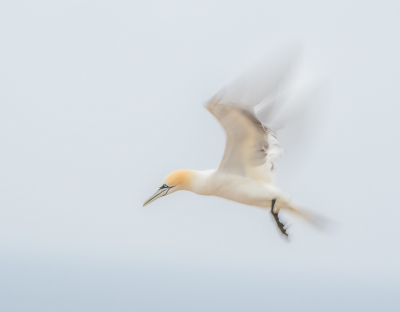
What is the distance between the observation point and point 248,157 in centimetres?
602

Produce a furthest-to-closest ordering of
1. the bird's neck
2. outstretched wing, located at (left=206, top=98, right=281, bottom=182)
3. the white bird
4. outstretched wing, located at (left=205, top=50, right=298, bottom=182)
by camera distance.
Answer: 1. the bird's neck
2. outstretched wing, located at (left=206, top=98, right=281, bottom=182)
3. the white bird
4. outstretched wing, located at (left=205, top=50, right=298, bottom=182)

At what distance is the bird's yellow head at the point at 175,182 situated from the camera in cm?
613

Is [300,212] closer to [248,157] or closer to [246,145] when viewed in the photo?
[248,157]

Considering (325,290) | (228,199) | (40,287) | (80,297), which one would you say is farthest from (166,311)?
(228,199)

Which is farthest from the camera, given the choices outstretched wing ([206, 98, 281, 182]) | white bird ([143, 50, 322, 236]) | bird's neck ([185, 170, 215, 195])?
bird's neck ([185, 170, 215, 195])

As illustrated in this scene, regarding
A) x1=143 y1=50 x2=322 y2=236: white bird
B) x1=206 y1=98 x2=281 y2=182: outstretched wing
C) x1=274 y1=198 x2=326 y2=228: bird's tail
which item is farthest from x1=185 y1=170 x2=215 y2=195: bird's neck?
x1=274 y1=198 x2=326 y2=228: bird's tail

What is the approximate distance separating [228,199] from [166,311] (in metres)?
75.0

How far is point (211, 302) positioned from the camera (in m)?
89.2

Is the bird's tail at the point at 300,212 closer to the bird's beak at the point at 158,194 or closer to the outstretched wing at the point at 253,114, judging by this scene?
the outstretched wing at the point at 253,114

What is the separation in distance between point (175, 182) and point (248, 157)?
0.68 metres

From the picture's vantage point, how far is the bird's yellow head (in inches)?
241

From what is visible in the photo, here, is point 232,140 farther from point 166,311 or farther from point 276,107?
point 166,311

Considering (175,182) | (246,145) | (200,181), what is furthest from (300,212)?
(175,182)

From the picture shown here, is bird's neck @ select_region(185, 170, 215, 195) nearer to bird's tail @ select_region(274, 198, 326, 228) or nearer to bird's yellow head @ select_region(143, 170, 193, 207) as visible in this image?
bird's yellow head @ select_region(143, 170, 193, 207)
